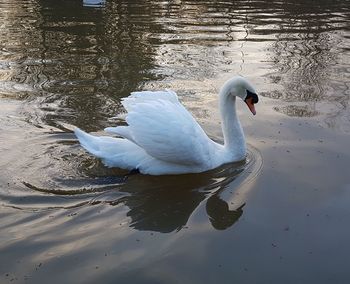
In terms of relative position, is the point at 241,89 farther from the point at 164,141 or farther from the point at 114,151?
the point at 114,151

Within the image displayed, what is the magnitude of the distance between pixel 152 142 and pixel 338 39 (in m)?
9.07

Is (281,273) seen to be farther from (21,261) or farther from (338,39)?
(338,39)

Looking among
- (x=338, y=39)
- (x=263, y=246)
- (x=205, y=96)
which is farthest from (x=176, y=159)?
(x=338, y=39)

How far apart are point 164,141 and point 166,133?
83 mm

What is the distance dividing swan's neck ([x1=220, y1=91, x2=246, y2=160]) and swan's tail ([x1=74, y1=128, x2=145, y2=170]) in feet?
3.38

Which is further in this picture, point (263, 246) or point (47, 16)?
point (47, 16)

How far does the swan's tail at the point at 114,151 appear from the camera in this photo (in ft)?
20.3

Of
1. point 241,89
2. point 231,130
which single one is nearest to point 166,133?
point 231,130

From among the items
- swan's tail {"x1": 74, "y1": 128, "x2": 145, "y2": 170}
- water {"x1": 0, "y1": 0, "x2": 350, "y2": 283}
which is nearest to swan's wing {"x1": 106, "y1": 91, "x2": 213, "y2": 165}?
swan's tail {"x1": 74, "y1": 128, "x2": 145, "y2": 170}

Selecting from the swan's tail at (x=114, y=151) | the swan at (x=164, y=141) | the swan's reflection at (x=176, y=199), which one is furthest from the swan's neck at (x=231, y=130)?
the swan's tail at (x=114, y=151)

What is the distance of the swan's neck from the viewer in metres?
6.59

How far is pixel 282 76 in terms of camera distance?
1030 centimetres

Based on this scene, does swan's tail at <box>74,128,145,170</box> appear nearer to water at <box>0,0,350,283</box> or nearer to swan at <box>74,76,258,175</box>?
swan at <box>74,76,258,175</box>

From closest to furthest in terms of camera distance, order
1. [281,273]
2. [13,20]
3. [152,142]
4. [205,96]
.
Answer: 1. [281,273]
2. [152,142]
3. [205,96]
4. [13,20]
